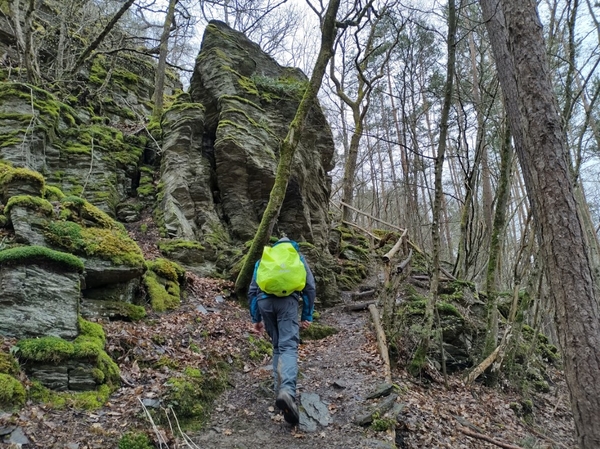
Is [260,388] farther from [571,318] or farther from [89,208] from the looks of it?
→ [89,208]

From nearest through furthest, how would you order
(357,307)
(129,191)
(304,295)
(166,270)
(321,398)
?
1. (304,295)
2. (321,398)
3. (166,270)
4. (357,307)
5. (129,191)

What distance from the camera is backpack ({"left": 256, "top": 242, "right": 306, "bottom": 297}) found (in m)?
4.61

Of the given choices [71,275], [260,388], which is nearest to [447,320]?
[260,388]

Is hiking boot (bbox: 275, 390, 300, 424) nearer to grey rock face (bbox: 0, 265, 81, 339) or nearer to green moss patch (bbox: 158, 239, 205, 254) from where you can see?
grey rock face (bbox: 0, 265, 81, 339)

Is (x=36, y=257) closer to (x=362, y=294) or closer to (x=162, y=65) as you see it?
(x=362, y=294)

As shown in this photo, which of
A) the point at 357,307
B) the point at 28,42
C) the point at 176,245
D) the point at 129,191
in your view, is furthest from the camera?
the point at 129,191

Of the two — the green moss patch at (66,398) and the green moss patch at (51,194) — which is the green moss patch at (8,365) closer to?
the green moss patch at (66,398)

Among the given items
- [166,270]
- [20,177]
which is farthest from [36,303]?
[20,177]

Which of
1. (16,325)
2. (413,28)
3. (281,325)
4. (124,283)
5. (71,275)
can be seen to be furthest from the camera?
(413,28)

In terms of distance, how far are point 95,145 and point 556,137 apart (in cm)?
1132

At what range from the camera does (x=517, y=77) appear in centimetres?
384

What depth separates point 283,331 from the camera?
184 inches

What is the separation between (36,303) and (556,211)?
5.49 m

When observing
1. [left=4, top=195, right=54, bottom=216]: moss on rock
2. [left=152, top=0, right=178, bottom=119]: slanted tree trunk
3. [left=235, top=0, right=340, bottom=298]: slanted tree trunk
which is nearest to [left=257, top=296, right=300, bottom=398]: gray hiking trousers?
[left=235, top=0, right=340, bottom=298]: slanted tree trunk
